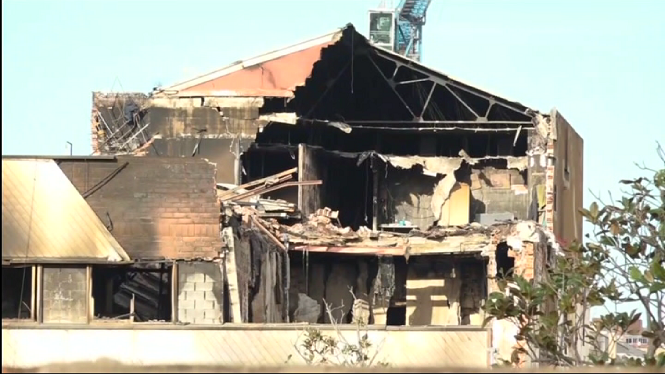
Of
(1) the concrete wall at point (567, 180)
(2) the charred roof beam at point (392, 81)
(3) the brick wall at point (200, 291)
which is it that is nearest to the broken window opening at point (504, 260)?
(1) the concrete wall at point (567, 180)

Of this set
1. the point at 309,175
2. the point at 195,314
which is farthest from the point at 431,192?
the point at 195,314

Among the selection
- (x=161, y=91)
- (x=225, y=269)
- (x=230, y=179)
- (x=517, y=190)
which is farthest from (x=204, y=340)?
(x=517, y=190)

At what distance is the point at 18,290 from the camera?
20906 millimetres

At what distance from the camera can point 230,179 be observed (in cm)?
2780

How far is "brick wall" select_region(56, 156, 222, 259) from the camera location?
2181 centimetres

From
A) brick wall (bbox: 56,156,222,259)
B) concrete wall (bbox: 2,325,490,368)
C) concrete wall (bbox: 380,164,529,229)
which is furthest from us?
concrete wall (bbox: 380,164,529,229)

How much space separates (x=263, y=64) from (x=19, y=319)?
439 inches

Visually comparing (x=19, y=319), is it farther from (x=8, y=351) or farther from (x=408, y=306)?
(x=408, y=306)

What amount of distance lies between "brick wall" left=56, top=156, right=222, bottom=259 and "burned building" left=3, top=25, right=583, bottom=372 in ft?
0.08

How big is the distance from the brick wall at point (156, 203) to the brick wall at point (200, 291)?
23 centimetres

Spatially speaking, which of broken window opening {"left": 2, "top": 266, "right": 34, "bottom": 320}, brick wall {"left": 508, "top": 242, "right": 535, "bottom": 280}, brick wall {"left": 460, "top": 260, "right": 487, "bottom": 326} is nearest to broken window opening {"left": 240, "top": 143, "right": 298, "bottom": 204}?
brick wall {"left": 460, "top": 260, "right": 487, "bottom": 326}

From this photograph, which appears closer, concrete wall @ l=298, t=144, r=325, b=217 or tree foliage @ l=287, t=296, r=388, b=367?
tree foliage @ l=287, t=296, r=388, b=367

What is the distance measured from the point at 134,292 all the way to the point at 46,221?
245 centimetres

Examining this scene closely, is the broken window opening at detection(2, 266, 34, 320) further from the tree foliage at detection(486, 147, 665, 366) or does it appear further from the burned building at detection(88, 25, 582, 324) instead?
the tree foliage at detection(486, 147, 665, 366)
